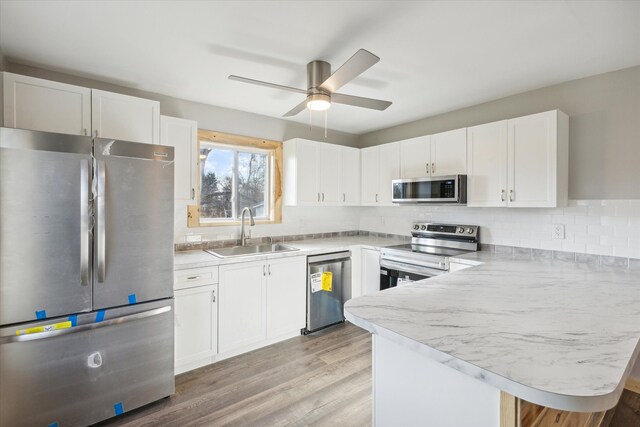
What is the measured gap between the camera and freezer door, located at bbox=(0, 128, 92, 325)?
1.64m

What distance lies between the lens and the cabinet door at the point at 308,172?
11.5ft

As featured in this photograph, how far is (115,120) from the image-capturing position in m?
2.36

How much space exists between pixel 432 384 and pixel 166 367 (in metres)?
1.93

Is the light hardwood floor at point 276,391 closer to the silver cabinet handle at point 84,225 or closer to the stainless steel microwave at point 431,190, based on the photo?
the silver cabinet handle at point 84,225

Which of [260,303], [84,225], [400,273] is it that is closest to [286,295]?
[260,303]

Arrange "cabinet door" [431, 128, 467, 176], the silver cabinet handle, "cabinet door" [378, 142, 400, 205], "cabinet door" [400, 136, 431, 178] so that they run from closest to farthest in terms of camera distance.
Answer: the silver cabinet handle
"cabinet door" [431, 128, 467, 176]
"cabinet door" [400, 136, 431, 178]
"cabinet door" [378, 142, 400, 205]

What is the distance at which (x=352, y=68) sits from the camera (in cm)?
173

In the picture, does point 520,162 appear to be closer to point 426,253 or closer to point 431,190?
point 431,190

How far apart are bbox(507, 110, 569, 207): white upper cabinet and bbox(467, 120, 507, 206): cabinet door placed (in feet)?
0.19

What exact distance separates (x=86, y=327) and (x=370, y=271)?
Result: 2612mm

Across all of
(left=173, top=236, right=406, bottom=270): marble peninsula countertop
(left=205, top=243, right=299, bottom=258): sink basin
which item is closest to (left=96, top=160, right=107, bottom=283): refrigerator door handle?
(left=173, top=236, right=406, bottom=270): marble peninsula countertop

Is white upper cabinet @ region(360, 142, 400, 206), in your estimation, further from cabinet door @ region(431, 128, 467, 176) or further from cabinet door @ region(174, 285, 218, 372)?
cabinet door @ region(174, 285, 218, 372)

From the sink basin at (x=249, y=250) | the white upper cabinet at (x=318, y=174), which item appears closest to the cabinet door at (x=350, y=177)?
the white upper cabinet at (x=318, y=174)

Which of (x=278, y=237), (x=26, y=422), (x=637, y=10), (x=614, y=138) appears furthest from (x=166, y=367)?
(x=614, y=138)
